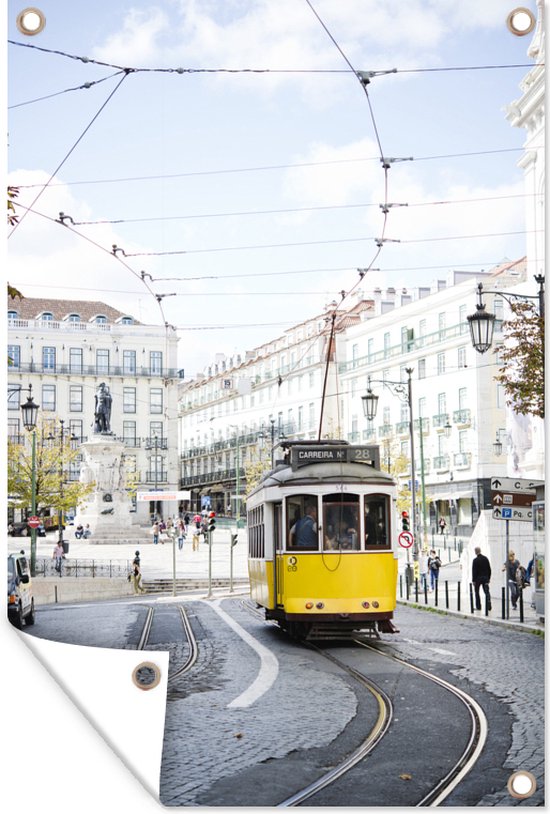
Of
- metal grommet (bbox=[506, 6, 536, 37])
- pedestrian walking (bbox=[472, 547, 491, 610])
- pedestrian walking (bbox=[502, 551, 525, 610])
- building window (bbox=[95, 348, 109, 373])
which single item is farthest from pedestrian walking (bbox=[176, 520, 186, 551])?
metal grommet (bbox=[506, 6, 536, 37])

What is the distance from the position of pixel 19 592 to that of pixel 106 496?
82 centimetres

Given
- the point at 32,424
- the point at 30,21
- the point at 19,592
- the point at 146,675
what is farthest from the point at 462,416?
the point at 30,21

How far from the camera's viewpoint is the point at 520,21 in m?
4.62

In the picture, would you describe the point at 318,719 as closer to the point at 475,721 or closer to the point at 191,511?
the point at 475,721

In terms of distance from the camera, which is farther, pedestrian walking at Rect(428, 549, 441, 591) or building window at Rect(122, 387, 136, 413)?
building window at Rect(122, 387, 136, 413)

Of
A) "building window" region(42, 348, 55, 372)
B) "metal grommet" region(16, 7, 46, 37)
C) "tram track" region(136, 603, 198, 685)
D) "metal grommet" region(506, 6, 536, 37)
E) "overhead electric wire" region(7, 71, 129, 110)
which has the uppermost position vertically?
"metal grommet" region(16, 7, 46, 37)

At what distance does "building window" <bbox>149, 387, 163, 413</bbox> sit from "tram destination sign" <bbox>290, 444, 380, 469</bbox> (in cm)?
68

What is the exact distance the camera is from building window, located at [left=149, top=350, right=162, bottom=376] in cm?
489

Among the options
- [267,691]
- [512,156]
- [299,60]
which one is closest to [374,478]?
[267,691]

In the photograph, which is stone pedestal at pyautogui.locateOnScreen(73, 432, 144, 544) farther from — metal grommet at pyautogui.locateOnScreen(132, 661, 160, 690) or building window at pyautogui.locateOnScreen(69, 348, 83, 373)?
metal grommet at pyautogui.locateOnScreen(132, 661, 160, 690)

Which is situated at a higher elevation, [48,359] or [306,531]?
[48,359]

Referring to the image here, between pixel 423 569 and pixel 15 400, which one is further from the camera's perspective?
pixel 15 400

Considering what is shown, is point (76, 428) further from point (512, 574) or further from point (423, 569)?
point (512, 574)

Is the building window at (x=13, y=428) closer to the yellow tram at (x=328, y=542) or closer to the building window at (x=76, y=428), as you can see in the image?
the building window at (x=76, y=428)
